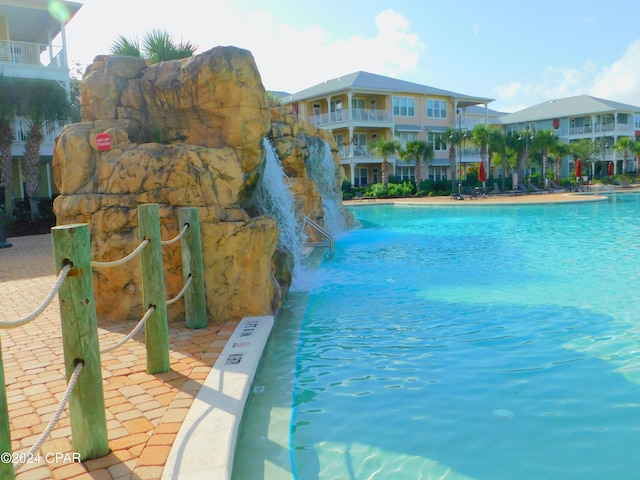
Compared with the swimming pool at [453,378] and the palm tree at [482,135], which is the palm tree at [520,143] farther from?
the swimming pool at [453,378]

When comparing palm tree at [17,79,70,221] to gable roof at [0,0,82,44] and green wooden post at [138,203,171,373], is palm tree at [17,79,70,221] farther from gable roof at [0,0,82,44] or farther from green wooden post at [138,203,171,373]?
green wooden post at [138,203,171,373]

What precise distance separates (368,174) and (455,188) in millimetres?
9176

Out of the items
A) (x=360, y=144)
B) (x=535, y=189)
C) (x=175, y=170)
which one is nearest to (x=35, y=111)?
(x=175, y=170)

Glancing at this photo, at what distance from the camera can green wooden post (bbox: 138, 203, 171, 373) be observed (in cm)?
456

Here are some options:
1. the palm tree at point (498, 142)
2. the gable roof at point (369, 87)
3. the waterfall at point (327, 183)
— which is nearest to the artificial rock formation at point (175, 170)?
the waterfall at point (327, 183)

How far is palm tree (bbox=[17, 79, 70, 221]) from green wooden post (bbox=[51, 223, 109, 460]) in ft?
63.8

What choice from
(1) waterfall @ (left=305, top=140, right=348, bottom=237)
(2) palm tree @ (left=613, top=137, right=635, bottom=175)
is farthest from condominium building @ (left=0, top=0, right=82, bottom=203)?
(2) palm tree @ (left=613, top=137, right=635, bottom=175)

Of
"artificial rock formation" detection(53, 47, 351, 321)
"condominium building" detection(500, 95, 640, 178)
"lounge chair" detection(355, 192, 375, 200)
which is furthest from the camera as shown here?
"condominium building" detection(500, 95, 640, 178)

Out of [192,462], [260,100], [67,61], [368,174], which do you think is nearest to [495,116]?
[368,174]

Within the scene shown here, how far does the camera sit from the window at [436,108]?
166 feet

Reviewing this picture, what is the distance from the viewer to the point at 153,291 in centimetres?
461

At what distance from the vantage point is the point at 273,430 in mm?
4004

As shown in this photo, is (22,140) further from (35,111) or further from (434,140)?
(434,140)

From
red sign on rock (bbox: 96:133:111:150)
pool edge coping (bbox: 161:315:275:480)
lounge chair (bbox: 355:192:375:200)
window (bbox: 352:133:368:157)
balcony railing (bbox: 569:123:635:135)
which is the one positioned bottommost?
pool edge coping (bbox: 161:315:275:480)
